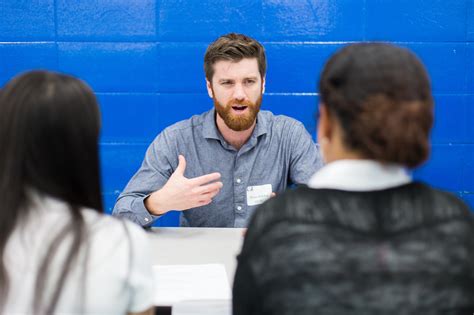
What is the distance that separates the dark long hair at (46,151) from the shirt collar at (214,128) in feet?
4.82

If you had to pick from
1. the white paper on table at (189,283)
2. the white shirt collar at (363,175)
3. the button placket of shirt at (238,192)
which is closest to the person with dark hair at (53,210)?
the white shirt collar at (363,175)

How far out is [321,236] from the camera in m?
0.90

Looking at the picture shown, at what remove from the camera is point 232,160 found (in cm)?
240

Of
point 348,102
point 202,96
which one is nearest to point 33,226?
point 348,102

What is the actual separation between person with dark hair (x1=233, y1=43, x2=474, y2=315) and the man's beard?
1431 mm

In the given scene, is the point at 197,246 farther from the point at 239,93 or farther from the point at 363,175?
the point at 363,175

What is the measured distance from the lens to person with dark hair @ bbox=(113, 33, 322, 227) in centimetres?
234

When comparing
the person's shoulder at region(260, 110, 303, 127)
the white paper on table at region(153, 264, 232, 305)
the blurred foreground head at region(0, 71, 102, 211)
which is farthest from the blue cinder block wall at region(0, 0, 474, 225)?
the blurred foreground head at region(0, 71, 102, 211)

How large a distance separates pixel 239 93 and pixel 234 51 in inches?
7.0

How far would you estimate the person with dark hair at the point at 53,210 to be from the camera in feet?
2.99

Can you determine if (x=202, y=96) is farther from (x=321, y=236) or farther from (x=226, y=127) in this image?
(x=321, y=236)

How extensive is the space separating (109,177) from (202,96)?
2.21 feet

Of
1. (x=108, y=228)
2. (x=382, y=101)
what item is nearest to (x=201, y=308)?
(x=108, y=228)

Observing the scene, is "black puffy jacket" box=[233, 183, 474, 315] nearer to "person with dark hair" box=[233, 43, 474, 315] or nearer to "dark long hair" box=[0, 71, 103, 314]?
"person with dark hair" box=[233, 43, 474, 315]
